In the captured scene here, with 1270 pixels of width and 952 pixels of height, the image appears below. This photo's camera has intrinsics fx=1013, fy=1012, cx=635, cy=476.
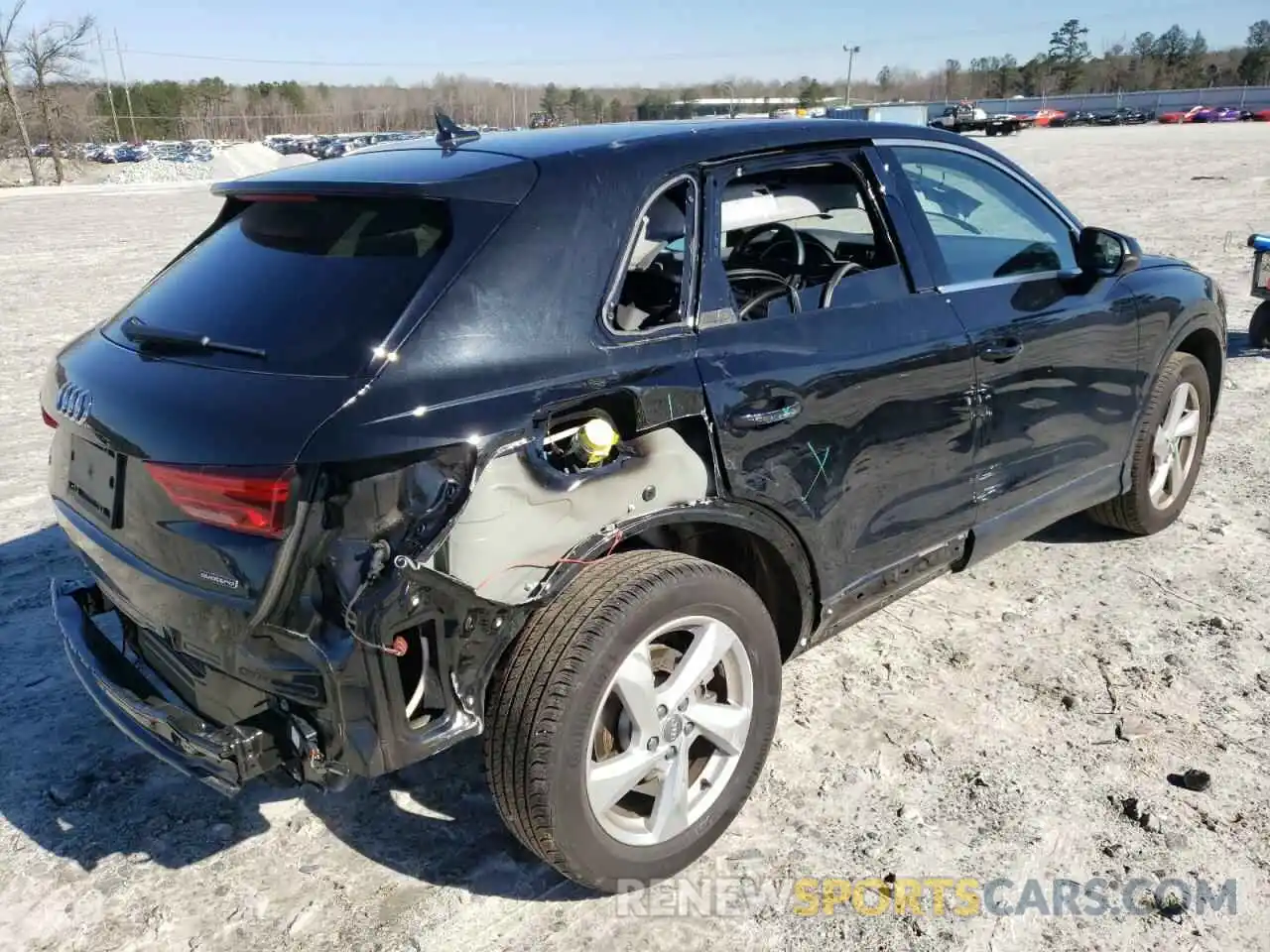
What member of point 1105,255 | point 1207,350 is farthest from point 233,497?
point 1207,350

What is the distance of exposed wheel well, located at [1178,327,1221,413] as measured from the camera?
457 centimetres

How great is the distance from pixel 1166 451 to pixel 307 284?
12.5 ft

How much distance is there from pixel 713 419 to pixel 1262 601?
278cm

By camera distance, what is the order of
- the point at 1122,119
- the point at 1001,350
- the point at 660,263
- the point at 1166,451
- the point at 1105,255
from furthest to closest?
the point at 1122,119, the point at 1166,451, the point at 1105,255, the point at 1001,350, the point at 660,263

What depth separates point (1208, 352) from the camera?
4699mm

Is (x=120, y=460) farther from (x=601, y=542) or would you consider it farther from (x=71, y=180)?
(x=71, y=180)

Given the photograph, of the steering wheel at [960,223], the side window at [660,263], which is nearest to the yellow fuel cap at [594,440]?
the side window at [660,263]

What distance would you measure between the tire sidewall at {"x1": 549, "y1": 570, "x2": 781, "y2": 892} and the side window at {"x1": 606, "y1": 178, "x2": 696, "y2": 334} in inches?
28.1

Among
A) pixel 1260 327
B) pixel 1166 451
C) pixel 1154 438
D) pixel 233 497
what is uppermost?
pixel 233 497

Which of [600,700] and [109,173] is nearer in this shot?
[600,700]

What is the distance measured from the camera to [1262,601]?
4.06 meters

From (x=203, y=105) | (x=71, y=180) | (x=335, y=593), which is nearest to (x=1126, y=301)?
(x=335, y=593)

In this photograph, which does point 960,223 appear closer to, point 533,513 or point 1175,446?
point 1175,446

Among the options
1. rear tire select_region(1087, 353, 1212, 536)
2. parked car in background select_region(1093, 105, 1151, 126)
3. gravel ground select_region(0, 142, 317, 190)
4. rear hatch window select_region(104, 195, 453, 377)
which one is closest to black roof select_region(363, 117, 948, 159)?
rear hatch window select_region(104, 195, 453, 377)
